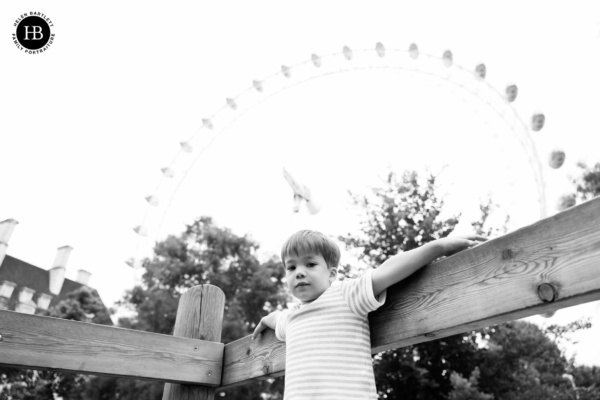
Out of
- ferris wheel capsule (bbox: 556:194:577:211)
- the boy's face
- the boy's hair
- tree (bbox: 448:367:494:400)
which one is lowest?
the boy's face

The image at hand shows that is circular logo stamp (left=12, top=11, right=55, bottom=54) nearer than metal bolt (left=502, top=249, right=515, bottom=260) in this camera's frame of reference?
No

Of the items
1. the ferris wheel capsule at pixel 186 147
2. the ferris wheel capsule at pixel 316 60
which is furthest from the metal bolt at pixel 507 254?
the ferris wheel capsule at pixel 186 147

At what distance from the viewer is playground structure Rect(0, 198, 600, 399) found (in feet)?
4.96

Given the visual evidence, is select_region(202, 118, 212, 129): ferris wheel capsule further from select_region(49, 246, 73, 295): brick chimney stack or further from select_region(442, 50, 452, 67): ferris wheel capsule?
select_region(49, 246, 73, 295): brick chimney stack

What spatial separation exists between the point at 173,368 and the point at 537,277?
7.40 feet

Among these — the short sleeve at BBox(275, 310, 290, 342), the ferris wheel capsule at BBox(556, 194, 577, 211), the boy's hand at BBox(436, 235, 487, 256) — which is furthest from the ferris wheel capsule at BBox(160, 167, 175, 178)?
the boy's hand at BBox(436, 235, 487, 256)

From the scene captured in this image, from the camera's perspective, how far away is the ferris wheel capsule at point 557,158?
49.9ft

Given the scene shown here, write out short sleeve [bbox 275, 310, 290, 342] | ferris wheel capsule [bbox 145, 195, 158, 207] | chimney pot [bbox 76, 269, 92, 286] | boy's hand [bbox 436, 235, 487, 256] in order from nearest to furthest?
boy's hand [bbox 436, 235, 487, 256] → short sleeve [bbox 275, 310, 290, 342] → ferris wheel capsule [bbox 145, 195, 158, 207] → chimney pot [bbox 76, 269, 92, 286]

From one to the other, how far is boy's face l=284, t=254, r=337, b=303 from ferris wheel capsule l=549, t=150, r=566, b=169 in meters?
15.0

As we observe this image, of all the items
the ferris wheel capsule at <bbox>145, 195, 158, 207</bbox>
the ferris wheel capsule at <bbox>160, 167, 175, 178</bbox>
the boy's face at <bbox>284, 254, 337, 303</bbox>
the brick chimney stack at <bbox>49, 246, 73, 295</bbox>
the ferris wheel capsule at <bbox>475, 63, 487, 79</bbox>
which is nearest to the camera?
the boy's face at <bbox>284, 254, 337, 303</bbox>

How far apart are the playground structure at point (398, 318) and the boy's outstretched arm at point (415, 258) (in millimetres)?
44

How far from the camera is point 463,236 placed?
194 cm

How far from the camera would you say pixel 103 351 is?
2.85 m

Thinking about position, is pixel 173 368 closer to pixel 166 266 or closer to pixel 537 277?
pixel 537 277
